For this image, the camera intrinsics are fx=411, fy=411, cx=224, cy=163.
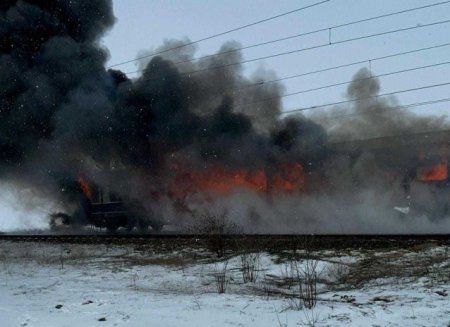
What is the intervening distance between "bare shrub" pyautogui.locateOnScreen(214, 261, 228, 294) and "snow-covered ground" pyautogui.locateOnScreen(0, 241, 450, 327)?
62 mm

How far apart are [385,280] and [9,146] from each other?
25.7 metres

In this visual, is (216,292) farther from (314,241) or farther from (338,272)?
(314,241)

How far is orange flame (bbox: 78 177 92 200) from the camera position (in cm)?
2594

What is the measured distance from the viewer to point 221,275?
7.94 metres

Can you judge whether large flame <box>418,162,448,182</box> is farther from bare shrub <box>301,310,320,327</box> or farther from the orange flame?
the orange flame

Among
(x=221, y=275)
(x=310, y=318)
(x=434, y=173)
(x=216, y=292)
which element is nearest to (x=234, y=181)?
(x=434, y=173)

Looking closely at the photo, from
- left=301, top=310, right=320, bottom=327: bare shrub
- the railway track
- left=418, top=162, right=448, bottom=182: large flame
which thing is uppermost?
left=418, top=162, right=448, bottom=182: large flame

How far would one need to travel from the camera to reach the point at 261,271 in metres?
8.41

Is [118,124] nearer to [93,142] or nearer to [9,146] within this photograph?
[93,142]

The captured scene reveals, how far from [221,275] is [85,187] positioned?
20194mm

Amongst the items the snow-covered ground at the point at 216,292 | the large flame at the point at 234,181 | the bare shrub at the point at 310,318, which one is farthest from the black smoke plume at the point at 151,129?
the bare shrub at the point at 310,318

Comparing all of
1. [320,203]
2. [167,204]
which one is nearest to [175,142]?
[167,204]

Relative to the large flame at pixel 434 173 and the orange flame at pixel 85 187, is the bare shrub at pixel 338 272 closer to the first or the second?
the large flame at pixel 434 173

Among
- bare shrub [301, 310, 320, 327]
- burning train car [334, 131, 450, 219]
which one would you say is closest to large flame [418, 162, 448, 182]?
burning train car [334, 131, 450, 219]
